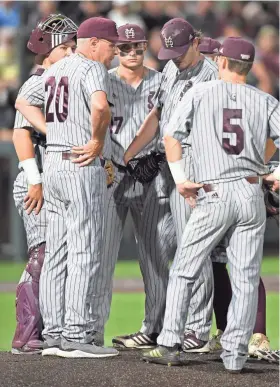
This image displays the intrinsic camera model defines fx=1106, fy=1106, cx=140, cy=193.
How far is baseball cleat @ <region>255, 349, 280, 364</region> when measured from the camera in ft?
21.8

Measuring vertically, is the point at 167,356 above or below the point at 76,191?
below

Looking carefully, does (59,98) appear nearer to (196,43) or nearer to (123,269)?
(196,43)

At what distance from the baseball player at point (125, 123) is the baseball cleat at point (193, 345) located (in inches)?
13.6

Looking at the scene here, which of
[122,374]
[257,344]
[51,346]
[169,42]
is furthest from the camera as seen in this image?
[257,344]

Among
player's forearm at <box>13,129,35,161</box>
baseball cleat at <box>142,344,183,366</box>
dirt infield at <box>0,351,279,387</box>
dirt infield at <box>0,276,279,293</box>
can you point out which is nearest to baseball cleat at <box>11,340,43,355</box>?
dirt infield at <box>0,351,279,387</box>

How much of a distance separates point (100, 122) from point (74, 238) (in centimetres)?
69

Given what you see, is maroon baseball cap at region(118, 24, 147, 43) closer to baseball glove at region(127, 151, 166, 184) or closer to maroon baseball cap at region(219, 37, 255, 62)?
baseball glove at region(127, 151, 166, 184)

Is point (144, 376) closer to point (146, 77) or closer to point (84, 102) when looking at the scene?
point (84, 102)

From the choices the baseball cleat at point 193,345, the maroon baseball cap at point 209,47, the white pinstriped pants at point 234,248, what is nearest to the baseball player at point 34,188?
the baseball cleat at point 193,345

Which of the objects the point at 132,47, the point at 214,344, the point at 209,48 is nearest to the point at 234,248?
the point at 214,344

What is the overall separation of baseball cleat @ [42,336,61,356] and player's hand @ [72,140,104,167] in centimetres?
108

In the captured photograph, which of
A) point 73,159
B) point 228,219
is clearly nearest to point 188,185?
point 228,219

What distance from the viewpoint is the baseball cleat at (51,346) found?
6.57 meters

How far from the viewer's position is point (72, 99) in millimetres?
6480
